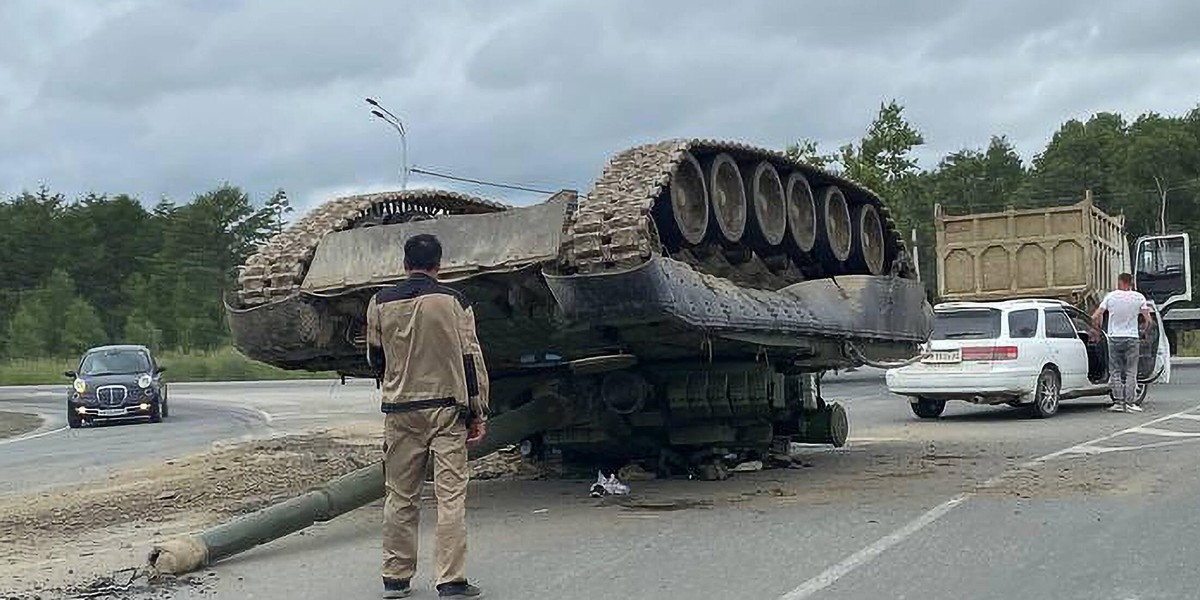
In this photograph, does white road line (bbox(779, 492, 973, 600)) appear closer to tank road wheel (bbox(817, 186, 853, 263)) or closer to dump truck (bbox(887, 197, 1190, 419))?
tank road wheel (bbox(817, 186, 853, 263))

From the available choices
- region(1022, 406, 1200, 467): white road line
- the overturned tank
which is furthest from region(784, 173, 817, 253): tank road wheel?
region(1022, 406, 1200, 467): white road line

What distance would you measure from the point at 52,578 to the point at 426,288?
8.80 feet

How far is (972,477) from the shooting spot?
10.4 metres

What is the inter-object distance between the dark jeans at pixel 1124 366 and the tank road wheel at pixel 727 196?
9168 millimetres

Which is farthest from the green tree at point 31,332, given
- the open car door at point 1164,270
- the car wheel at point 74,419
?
the open car door at point 1164,270

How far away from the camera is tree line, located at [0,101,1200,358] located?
67.1m

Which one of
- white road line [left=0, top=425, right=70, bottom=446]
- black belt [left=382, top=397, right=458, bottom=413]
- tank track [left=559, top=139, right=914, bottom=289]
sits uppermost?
tank track [left=559, top=139, right=914, bottom=289]

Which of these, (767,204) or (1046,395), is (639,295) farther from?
(1046,395)

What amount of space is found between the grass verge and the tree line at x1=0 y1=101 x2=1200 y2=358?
503 centimetres

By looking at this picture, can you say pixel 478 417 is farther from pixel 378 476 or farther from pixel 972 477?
pixel 972 477

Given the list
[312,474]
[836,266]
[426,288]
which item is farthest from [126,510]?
[836,266]

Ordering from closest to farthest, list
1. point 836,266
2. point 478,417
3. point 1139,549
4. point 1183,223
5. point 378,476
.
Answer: point 478,417
point 1139,549
point 378,476
point 836,266
point 1183,223

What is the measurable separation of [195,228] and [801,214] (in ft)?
207

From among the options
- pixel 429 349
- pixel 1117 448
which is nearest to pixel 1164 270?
pixel 1117 448
